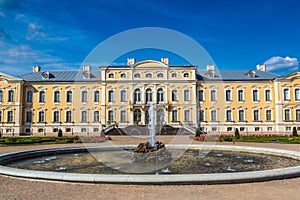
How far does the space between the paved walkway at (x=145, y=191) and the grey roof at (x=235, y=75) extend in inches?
1207

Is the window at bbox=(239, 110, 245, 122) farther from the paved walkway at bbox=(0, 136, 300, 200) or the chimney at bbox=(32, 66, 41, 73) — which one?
the paved walkway at bbox=(0, 136, 300, 200)

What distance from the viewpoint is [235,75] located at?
36.7 meters

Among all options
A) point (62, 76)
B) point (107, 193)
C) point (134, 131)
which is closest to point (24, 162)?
point (107, 193)

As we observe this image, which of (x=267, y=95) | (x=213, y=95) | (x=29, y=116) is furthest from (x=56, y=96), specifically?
(x=267, y=95)

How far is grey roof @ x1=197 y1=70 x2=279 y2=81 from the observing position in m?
35.6

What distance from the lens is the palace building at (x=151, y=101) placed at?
33.7 meters

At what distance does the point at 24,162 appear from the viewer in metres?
9.92

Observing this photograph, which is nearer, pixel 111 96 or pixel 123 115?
pixel 123 115

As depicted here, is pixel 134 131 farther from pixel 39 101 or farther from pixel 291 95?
pixel 291 95

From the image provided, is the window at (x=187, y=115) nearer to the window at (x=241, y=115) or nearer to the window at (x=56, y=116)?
the window at (x=241, y=115)

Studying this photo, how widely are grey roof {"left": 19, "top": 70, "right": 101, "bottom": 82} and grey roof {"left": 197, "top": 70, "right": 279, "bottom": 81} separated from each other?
1410cm

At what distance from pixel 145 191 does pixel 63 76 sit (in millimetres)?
33773

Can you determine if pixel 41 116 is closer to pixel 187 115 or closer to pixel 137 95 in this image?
pixel 137 95

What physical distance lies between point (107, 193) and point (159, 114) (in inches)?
1138
